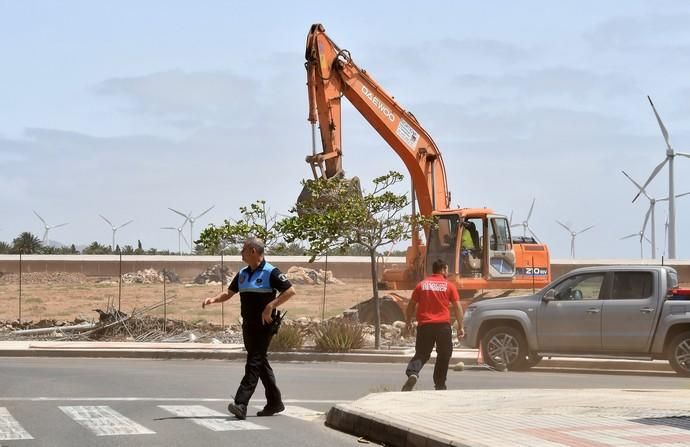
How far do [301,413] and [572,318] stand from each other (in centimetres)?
770

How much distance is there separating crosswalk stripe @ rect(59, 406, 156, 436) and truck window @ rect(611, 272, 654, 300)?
368 inches

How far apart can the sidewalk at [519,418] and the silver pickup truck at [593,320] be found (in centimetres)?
503

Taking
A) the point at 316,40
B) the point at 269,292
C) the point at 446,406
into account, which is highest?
the point at 316,40

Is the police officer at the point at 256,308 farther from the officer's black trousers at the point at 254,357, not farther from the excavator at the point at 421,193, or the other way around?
the excavator at the point at 421,193

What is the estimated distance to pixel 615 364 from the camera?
2120 centimetres

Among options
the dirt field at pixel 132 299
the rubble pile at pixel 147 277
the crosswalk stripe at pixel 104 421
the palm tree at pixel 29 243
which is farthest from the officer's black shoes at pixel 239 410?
the palm tree at pixel 29 243

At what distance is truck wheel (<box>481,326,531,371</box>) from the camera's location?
1959cm

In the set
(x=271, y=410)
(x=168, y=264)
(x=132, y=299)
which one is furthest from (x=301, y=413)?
(x=168, y=264)

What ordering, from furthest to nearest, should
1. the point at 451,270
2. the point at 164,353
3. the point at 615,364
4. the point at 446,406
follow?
1. the point at 451,270
2. the point at 164,353
3. the point at 615,364
4. the point at 446,406

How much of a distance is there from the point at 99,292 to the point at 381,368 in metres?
34.5

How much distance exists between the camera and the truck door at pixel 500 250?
29328 millimetres

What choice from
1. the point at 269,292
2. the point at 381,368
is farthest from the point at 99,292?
the point at 269,292

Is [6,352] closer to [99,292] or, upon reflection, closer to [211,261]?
[99,292]

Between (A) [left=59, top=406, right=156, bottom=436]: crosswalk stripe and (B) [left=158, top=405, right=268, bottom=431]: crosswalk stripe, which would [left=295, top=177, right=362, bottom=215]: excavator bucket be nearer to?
(B) [left=158, top=405, right=268, bottom=431]: crosswalk stripe
